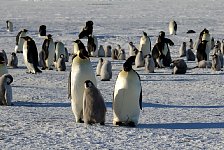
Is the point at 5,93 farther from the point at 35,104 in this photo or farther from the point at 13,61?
the point at 13,61

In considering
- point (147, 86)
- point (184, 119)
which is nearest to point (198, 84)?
point (147, 86)

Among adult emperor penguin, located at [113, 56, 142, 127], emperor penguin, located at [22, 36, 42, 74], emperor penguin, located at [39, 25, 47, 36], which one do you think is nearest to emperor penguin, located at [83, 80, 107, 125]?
adult emperor penguin, located at [113, 56, 142, 127]

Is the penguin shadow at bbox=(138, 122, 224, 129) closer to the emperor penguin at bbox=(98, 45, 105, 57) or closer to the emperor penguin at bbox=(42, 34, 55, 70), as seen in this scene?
the emperor penguin at bbox=(42, 34, 55, 70)

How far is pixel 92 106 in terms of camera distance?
6.87m

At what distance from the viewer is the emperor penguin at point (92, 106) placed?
270 inches

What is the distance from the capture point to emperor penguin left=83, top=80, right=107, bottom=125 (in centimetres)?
687

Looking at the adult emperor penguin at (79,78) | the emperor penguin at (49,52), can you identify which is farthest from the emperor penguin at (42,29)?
the adult emperor penguin at (79,78)

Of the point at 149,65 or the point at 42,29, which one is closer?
the point at 149,65

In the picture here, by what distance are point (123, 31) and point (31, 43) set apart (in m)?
13.8

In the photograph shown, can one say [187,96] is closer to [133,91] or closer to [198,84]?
[198,84]

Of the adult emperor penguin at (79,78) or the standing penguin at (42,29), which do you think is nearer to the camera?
the adult emperor penguin at (79,78)

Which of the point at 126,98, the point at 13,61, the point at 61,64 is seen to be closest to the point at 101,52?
the point at 13,61

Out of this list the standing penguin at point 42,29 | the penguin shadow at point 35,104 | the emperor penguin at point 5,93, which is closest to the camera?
the emperor penguin at point 5,93

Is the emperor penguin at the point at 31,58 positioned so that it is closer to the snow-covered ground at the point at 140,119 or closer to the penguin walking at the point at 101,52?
the snow-covered ground at the point at 140,119
